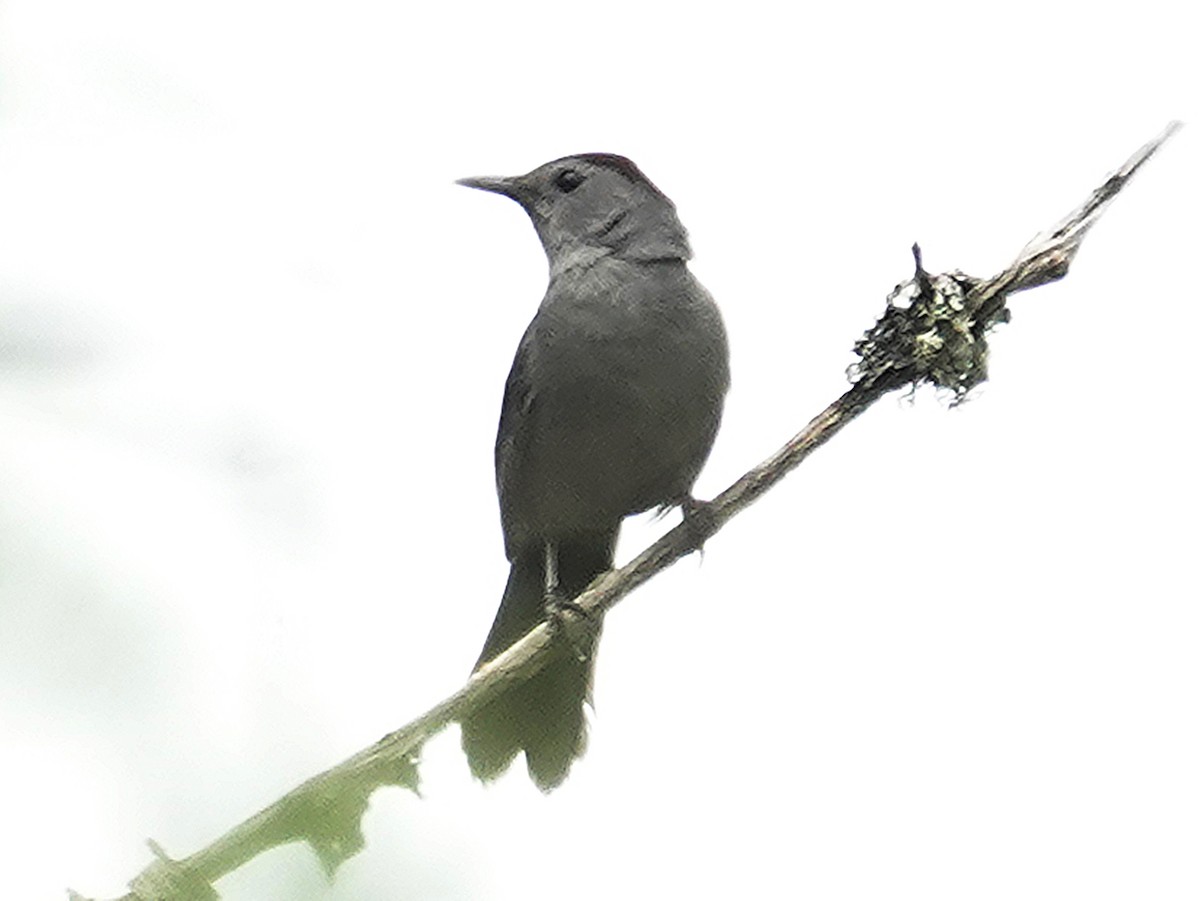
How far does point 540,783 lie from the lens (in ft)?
18.7

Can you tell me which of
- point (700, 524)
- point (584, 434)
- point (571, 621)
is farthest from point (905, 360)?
point (584, 434)

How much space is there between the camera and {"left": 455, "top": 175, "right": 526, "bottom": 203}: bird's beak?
23.8 ft

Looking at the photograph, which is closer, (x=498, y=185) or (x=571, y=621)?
(x=571, y=621)

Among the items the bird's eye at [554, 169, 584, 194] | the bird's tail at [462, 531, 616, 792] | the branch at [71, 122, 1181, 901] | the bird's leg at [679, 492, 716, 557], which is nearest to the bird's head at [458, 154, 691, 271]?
the bird's eye at [554, 169, 584, 194]

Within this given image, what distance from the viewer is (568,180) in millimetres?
7094

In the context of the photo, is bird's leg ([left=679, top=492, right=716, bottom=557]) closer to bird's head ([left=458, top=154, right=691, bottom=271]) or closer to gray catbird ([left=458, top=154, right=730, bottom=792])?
gray catbird ([left=458, top=154, right=730, bottom=792])

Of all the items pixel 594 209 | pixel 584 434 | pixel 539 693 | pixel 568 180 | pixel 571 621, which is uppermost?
pixel 568 180

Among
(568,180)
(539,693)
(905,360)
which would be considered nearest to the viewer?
(905,360)

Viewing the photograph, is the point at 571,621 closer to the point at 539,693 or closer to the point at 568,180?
the point at 539,693

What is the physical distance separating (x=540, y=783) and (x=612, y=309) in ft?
5.87

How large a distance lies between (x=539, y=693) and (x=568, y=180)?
2483 millimetres

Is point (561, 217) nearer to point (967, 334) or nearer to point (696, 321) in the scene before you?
point (696, 321)

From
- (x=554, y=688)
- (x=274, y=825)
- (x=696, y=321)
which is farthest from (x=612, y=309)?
(x=274, y=825)

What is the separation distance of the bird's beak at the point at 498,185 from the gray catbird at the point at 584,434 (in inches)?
33.6
